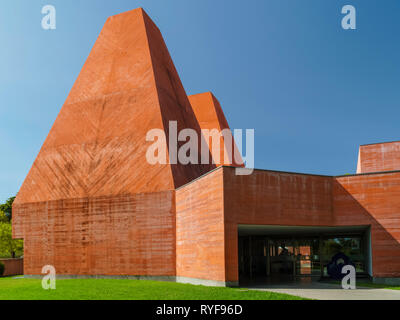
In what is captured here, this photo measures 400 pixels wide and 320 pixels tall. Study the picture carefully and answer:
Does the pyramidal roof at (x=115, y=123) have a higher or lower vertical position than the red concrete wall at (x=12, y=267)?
higher

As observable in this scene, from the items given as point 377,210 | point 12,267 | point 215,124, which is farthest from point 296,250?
point 12,267

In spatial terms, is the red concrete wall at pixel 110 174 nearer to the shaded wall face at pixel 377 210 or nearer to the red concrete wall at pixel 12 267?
the shaded wall face at pixel 377 210

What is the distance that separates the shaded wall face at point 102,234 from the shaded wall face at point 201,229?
0.88m

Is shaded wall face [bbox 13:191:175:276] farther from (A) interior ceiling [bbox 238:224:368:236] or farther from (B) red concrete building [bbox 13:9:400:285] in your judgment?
(A) interior ceiling [bbox 238:224:368:236]

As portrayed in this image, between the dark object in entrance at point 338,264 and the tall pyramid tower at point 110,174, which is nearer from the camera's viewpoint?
the dark object in entrance at point 338,264

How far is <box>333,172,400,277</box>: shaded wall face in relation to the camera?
52.0 ft

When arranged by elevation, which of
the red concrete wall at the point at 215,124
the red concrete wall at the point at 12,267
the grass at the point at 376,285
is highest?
the red concrete wall at the point at 215,124

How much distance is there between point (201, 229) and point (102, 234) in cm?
655

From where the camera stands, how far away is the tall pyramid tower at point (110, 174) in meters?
19.6

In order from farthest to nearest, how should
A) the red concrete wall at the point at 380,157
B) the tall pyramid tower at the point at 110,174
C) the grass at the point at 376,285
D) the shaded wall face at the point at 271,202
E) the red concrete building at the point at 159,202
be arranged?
the red concrete wall at the point at 380,157
the tall pyramid tower at the point at 110,174
the red concrete building at the point at 159,202
the shaded wall face at the point at 271,202
the grass at the point at 376,285

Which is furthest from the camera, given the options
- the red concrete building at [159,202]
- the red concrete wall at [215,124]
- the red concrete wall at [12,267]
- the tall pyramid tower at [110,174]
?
the red concrete wall at [215,124]

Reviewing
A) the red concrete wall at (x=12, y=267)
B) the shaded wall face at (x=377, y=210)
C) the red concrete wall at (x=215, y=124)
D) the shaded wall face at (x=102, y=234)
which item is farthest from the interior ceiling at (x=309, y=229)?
the red concrete wall at (x=12, y=267)

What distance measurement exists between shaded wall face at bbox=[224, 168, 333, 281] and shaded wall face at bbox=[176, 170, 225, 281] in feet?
1.14
